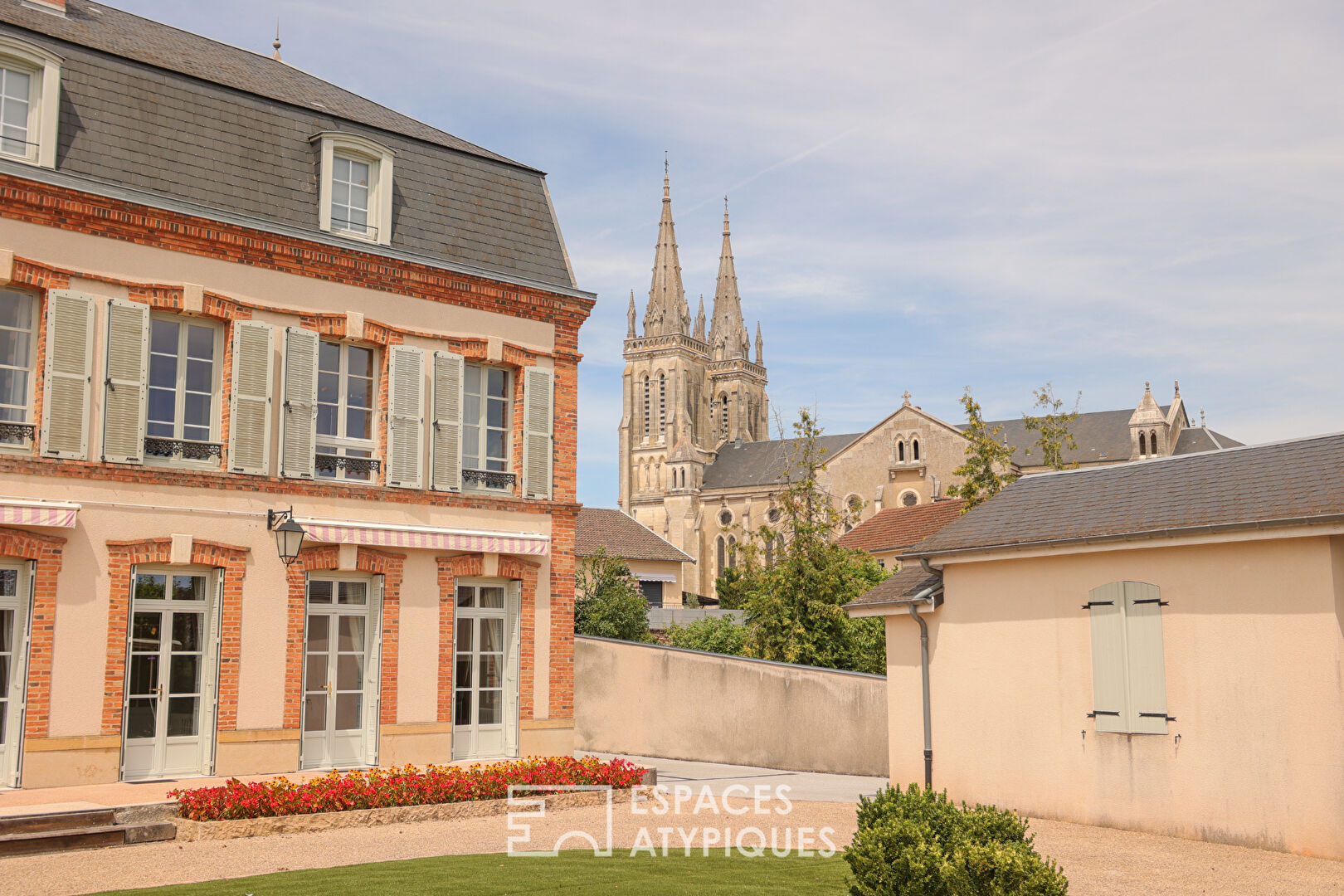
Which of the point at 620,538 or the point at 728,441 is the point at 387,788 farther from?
the point at 728,441

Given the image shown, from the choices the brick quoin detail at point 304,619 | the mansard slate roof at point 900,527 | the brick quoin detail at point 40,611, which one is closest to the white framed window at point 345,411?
the brick quoin detail at point 304,619

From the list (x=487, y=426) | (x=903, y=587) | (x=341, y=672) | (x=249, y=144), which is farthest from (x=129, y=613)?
(x=903, y=587)

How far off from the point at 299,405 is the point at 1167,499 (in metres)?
9.88

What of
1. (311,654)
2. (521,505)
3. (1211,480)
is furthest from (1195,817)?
(311,654)

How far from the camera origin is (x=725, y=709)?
18.4m

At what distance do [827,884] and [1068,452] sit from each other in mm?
60938

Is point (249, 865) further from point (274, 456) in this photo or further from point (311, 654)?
point (274, 456)

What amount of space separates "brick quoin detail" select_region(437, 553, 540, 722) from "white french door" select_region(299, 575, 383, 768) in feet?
2.75

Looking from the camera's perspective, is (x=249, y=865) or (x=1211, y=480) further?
(x=1211, y=480)

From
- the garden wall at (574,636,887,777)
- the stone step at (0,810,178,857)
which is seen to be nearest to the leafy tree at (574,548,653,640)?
the garden wall at (574,636,887,777)

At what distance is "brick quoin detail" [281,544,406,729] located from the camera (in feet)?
43.9

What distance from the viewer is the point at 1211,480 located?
11.9 metres

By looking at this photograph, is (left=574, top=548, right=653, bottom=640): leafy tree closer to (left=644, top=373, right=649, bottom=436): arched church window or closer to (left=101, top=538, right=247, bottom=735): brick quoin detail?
(left=101, top=538, right=247, bottom=735): brick quoin detail

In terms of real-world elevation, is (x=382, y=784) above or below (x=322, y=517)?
below
